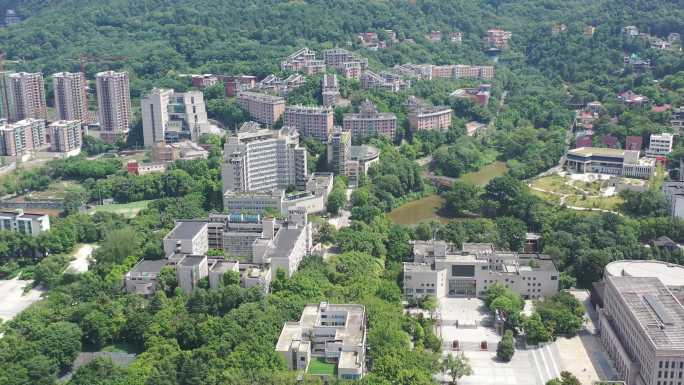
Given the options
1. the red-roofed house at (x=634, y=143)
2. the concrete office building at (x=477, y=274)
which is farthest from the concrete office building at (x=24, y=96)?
the red-roofed house at (x=634, y=143)

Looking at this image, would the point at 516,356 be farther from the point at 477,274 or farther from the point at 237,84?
the point at 237,84

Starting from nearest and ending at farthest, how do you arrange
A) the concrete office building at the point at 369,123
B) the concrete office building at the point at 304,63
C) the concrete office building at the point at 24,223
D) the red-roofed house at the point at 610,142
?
the concrete office building at the point at 24,223 → the red-roofed house at the point at 610,142 → the concrete office building at the point at 369,123 → the concrete office building at the point at 304,63

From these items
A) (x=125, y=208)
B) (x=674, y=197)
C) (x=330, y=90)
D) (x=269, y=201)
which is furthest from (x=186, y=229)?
(x=330, y=90)

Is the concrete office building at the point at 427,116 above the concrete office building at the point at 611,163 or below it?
above

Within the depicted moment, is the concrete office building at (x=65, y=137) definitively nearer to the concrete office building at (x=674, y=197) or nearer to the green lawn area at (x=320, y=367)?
the green lawn area at (x=320, y=367)

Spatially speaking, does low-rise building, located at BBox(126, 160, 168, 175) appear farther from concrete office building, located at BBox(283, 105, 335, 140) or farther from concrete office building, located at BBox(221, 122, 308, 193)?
concrete office building, located at BBox(283, 105, 335, 140)

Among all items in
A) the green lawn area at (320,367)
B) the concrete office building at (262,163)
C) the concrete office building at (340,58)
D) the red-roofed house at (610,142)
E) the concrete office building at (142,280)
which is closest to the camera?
the green lawn area at (320,367)
